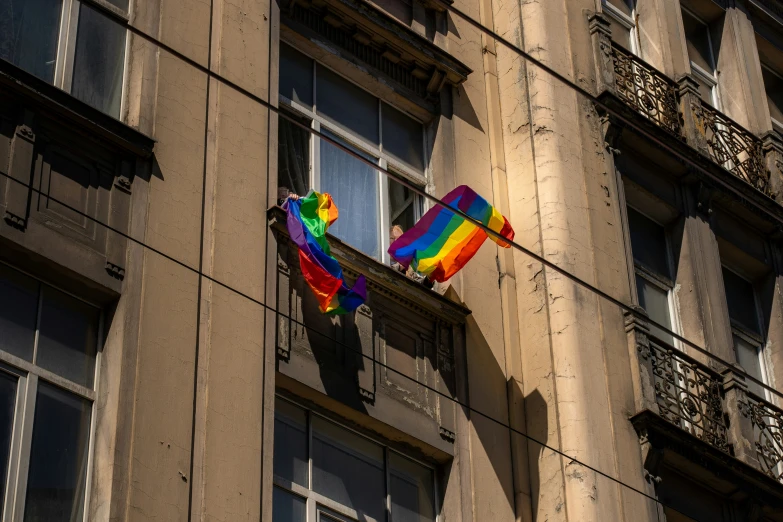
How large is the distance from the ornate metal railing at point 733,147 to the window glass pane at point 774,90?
99.8 inches

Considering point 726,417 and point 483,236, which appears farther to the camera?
point 726,417

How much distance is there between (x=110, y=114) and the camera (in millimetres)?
13562

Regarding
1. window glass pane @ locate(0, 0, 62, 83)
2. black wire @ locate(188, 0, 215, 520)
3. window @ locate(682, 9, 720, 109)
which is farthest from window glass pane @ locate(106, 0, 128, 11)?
window @ locate(682, 9, 720, 109)

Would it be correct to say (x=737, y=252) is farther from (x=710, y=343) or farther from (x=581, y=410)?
(x=581, y=410)

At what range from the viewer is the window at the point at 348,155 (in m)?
15.4

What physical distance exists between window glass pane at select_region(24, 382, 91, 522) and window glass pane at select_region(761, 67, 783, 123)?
13835 millimetres

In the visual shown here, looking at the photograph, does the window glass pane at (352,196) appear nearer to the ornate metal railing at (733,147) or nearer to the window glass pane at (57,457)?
the window glass pane at (57,457)

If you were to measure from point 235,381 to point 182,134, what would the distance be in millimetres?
2375

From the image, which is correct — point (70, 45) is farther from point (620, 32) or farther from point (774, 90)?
point (774, 90)

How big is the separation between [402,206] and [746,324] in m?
5.44

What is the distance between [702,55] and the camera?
21.9 m

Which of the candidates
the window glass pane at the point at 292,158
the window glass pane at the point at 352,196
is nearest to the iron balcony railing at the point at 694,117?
the window glass pane at the point at 352,196

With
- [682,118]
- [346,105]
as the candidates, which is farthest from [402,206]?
[682,118]

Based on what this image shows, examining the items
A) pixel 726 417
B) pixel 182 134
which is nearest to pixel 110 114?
pixel 182 134
